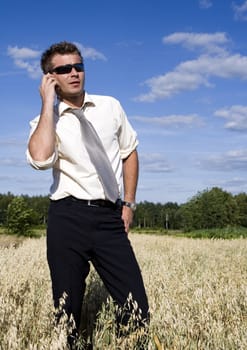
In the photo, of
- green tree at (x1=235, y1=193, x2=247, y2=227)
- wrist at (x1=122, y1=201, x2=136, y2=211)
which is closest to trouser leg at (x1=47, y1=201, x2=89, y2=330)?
wrist at (x1=122, y1=201, x2=136, y2=211)

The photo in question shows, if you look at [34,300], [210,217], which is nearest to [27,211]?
[210,217]

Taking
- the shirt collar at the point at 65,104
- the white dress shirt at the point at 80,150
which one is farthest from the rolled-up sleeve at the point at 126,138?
the shirt collar at the point at 65,104

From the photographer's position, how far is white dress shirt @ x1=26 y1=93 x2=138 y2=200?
3.32 meters

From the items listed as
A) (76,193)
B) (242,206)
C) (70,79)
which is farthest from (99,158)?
(242,206)

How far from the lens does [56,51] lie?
137 inches

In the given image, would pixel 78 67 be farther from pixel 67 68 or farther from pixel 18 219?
pixel 18 219

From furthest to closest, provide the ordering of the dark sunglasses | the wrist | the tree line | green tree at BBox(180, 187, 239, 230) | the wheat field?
green tree at BBox(180, 187, 239, 230) → the tree line → the wrist → the dark sunglasses → the wheat field

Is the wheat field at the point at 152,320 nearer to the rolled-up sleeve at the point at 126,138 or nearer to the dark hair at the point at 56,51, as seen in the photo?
the rolled-up sleeve at the point at 126,138

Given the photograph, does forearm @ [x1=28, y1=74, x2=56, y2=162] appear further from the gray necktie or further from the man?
the gray necktie

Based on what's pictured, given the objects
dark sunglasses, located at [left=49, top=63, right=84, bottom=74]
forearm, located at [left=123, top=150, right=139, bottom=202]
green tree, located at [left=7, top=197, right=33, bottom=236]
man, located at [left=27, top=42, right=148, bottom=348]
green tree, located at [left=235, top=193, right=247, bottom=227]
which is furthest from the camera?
green tree, located at [left=235, top=193, right=247, bottom=227]

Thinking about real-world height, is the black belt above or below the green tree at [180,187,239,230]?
below

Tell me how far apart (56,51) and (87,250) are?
1.32 m

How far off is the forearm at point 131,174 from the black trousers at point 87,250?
0.34 meters

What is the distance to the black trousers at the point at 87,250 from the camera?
129 inches
